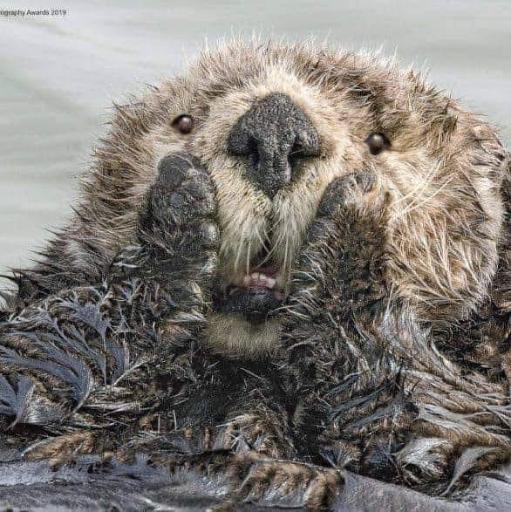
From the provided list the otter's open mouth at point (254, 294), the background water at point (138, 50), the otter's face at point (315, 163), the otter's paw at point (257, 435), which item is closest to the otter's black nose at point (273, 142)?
the otter's face at point (315, 163)

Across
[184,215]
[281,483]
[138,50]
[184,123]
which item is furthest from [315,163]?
[138,50]

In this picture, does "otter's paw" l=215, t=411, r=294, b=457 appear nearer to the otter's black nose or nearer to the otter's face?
the otter's face

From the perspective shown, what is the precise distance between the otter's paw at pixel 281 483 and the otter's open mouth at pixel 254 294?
596 mm

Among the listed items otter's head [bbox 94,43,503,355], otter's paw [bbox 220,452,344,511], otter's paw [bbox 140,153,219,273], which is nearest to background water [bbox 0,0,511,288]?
otter's head [bbox 94,43,503,355]

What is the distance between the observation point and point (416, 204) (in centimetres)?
363

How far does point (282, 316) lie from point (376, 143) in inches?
27.3

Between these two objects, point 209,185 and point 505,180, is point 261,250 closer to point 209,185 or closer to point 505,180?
point 209,185

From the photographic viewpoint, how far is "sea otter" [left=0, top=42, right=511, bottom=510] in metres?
→ 3.08

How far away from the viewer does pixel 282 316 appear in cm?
330

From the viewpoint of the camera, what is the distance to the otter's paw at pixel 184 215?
10.7ft

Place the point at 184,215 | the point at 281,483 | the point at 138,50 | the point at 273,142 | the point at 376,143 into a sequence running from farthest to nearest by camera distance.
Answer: the point at 138,50 < the point at 376,143 < the point at 184,215 < the point at 273,142 < the point at 281,483

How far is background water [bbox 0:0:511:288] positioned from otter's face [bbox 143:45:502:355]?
2545mm

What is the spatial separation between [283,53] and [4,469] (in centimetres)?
182

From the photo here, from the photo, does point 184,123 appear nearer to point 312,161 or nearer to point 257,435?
point 312,161
